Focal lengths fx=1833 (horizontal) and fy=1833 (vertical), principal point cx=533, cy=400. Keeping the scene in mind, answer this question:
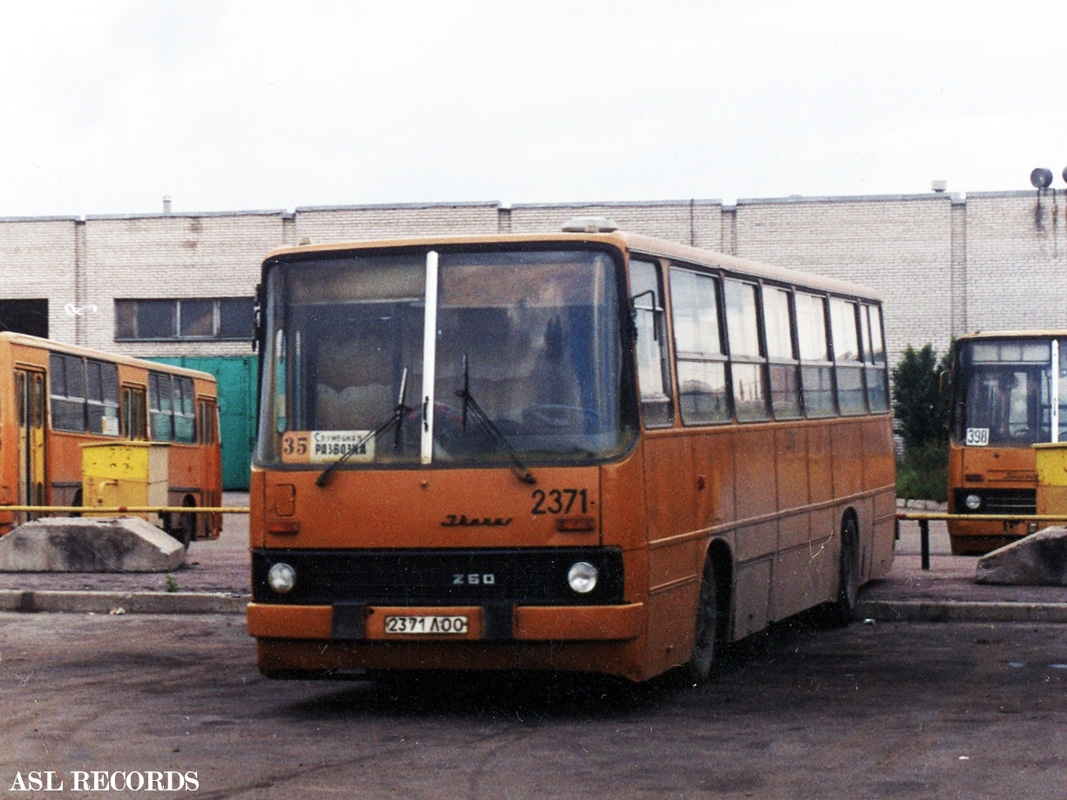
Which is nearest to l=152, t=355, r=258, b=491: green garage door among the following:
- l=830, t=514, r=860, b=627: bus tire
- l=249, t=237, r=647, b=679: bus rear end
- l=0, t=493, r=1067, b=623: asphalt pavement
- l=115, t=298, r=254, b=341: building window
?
l=115, t=298, r=254, b=341: building window

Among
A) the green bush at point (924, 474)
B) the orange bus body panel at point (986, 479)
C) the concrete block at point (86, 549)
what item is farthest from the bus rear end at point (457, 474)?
the green bush at point (924, 474)

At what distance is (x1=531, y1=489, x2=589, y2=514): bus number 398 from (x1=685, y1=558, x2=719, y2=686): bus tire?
1.63m

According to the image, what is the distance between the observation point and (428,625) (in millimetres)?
9109

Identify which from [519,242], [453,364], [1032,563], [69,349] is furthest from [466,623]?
[69,349]

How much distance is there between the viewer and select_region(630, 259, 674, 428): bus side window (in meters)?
9.52

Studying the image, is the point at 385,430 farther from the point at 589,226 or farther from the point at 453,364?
the point at 589,226

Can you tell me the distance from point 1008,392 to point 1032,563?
5.30 metres

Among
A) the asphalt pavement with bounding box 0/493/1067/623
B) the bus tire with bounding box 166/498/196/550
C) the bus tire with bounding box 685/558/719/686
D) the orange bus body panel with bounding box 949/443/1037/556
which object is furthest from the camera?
the bus tire with bounding box 166/498/196/550

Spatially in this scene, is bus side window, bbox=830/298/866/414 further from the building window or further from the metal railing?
the building window

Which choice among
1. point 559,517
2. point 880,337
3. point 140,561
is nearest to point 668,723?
point 559,517

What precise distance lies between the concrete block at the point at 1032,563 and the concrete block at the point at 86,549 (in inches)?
315

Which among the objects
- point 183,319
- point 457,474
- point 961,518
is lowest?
point 961,518

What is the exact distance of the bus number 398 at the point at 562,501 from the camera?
9.07 metres

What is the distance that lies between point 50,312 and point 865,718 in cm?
4109
